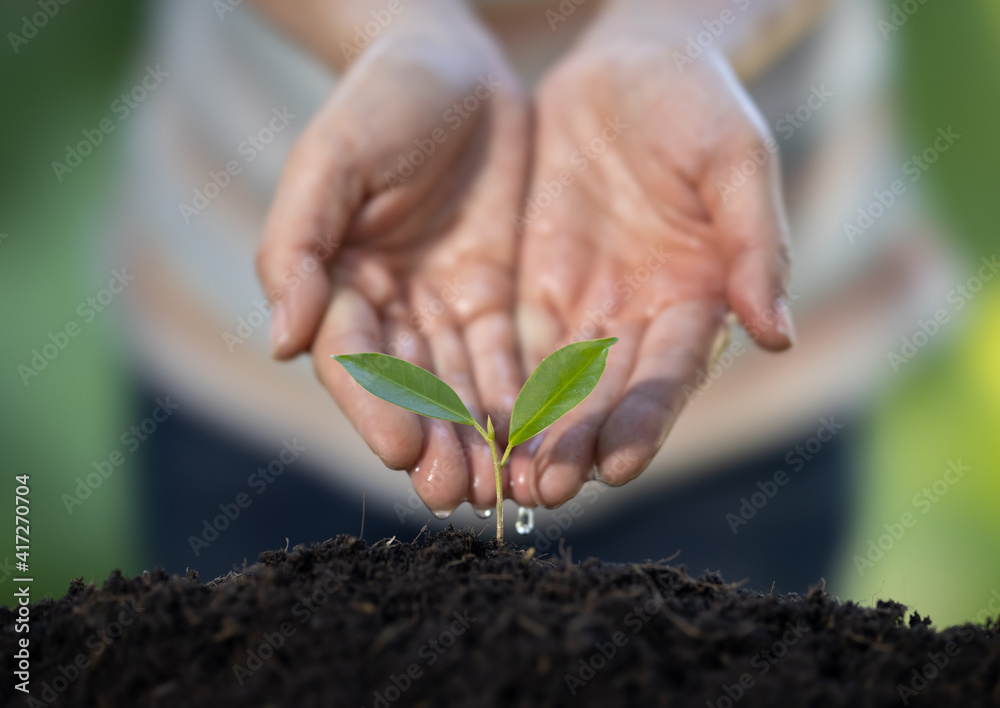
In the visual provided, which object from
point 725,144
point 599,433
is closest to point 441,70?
point 725,144

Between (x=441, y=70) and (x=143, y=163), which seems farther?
(x=143, y=163)

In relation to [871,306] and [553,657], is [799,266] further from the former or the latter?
[553,657]

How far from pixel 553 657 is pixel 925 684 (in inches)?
14.8

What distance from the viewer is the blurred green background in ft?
5.98

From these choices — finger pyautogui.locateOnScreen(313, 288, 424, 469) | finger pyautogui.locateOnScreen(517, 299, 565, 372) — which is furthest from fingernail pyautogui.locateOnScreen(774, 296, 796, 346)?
finger pyautogui.locateOnScreen(313, 288, 424, 469)

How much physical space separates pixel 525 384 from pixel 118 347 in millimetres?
1873

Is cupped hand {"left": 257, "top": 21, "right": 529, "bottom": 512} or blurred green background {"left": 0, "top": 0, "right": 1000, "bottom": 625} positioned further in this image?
blurred green background {"left": 0, "top": 0, "right": 1000, "bottom": 625}

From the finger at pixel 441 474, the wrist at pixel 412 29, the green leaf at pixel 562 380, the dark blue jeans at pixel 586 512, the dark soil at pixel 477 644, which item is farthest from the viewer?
the dark blue jeans at pixel 586 512

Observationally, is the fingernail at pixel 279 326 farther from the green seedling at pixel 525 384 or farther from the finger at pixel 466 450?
the green seedling at pixel 525 384

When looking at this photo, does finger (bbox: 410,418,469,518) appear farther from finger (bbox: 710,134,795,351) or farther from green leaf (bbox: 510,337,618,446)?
finger (bbox: 710,134,795,351)

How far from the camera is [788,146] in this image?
8.61 feet

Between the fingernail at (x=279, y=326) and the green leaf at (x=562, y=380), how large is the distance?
0.59 metres

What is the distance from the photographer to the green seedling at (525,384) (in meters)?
0.82

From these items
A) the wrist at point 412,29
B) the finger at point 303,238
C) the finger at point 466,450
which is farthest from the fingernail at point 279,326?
the wrist at point 412,29
